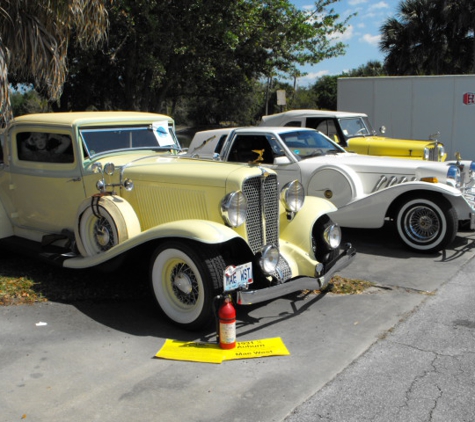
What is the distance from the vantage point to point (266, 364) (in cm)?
378

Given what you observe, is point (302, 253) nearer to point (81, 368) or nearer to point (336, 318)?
point (336, 318)

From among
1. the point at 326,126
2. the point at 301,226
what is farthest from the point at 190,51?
the point at 301,226

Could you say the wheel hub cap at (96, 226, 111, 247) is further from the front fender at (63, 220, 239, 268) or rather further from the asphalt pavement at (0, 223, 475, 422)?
the asphalt pavement at (0, 223, 475, 422)

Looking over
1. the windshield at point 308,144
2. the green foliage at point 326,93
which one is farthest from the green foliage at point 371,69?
the windshield at point 308,144

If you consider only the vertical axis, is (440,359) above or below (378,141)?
below

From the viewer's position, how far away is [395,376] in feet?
11.6

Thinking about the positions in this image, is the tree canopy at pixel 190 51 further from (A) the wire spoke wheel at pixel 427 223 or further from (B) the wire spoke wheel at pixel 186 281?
(B) the wire spoke wheel at pixel 186 281

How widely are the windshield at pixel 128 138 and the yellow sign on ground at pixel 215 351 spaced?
8.07ft

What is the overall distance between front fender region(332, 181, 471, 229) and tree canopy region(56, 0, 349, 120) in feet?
22.4

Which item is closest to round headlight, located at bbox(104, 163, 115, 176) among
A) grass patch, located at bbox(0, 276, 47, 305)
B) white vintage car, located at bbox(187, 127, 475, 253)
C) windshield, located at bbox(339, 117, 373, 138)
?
grass patch, located at bbox(0, 276, 47, 305)

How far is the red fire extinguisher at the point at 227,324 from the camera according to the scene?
12.8ft

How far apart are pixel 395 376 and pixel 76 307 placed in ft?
9.96

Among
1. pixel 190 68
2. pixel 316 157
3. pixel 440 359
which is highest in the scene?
pixel 190 68

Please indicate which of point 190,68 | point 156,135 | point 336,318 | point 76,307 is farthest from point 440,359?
point 190,68
